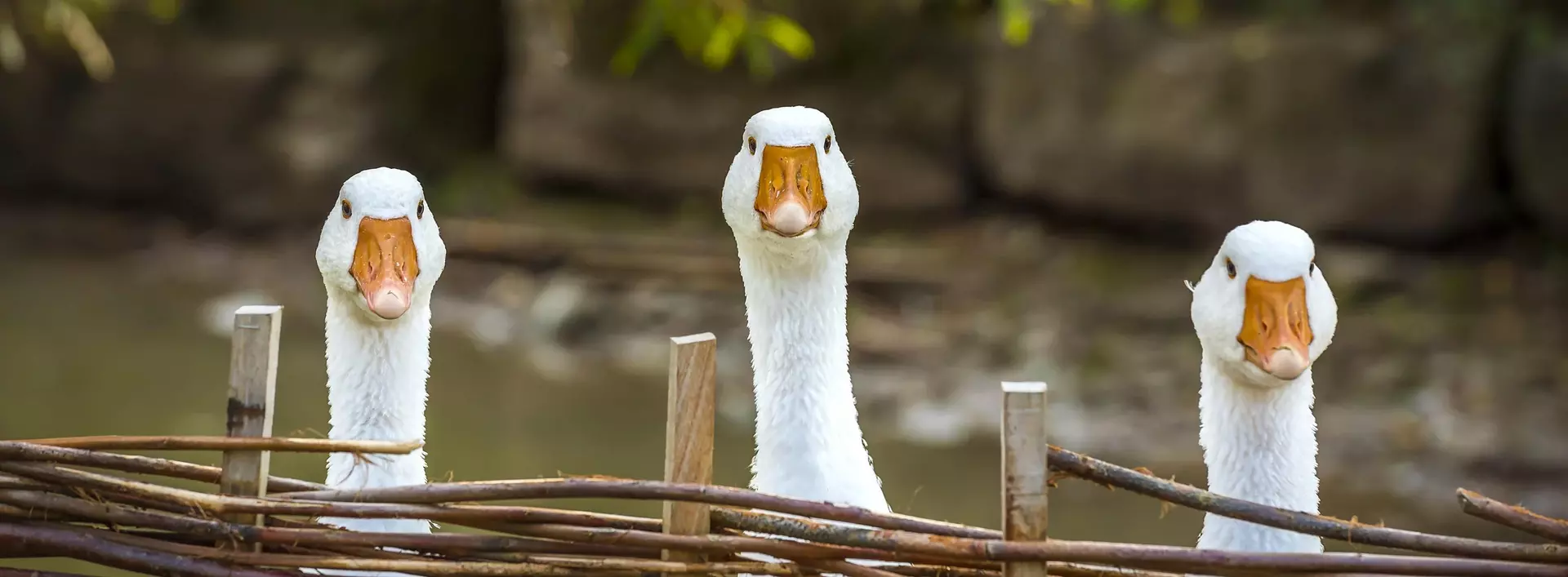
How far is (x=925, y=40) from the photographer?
872 cm

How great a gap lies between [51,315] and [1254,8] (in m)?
6.14

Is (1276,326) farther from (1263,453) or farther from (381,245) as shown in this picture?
(381,245)

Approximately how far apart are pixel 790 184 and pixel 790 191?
0.01 metres

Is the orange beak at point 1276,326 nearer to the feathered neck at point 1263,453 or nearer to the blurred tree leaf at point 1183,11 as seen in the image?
the feathered neck at point 1263,453

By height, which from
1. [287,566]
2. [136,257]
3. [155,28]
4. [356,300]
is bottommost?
[287,566]

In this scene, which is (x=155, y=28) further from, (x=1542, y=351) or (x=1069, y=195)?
(x=1542, y=351)

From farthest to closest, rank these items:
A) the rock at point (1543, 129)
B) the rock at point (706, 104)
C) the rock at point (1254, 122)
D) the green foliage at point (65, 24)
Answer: the rock at point (706, 104) < the rock at point (1254, 122) < the rock at point (1543, 129) < the green foliage at point (65, 24)

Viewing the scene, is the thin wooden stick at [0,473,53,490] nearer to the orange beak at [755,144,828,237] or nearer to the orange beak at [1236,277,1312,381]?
the orange beak at [755,144,828,237]

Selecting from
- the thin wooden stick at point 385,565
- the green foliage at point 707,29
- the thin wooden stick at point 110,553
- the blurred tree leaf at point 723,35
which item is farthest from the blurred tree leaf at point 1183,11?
the thin wooden stick at point 110,553

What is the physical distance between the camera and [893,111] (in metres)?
8.58

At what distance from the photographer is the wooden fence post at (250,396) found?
72.2 inches

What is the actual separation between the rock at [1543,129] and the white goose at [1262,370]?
18.6ft

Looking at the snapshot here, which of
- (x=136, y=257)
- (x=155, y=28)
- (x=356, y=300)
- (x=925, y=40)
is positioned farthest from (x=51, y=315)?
(x=356, y=300)

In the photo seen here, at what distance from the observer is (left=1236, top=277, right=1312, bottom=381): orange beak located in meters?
1.91
